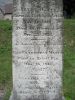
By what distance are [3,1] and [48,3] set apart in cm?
7036

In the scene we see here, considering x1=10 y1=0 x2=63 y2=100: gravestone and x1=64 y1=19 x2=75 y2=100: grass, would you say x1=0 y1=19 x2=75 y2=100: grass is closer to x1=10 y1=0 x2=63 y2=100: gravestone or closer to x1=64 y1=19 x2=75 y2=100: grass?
x1=64 y1=19 x2=75 y2=100: grass

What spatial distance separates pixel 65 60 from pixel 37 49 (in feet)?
25.5

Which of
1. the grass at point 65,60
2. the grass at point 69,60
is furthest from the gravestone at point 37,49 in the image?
the grass at point 69,60

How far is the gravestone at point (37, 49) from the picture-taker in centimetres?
841

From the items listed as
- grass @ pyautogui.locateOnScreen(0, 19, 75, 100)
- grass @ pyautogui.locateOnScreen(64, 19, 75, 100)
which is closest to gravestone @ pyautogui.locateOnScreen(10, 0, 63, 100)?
grass @ pyautogui.locateOnScreen(0, 19, 75, 100)

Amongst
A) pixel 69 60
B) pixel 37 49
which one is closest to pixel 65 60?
pixel 69 60

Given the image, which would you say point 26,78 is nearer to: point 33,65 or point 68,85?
point 33,65

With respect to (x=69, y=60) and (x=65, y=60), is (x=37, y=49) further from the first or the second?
(x=69, y=60)

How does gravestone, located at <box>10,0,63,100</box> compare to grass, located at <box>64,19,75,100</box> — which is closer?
gravestone, located at <box>10,0,63,100</box>

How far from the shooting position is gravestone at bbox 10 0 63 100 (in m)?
8.41

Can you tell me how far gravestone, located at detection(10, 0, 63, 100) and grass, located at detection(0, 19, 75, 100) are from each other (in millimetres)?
1436

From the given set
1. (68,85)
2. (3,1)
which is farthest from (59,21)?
(3,1)

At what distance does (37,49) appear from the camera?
855 cm

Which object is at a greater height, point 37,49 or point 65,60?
point 37,49
